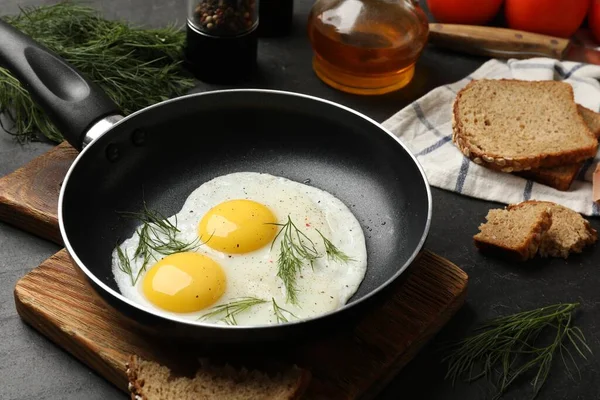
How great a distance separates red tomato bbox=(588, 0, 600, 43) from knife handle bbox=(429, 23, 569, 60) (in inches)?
8.6

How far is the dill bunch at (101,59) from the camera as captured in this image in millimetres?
2686

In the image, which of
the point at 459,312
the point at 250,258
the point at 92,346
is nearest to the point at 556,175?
the point at 459,312

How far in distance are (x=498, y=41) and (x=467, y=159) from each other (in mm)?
707

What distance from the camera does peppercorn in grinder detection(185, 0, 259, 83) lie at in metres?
2.86

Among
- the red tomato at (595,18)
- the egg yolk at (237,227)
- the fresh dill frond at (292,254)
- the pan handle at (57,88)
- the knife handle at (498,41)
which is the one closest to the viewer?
the fresh dill frond at (292,254)

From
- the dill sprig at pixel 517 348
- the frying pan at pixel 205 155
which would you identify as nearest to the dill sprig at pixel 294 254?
the frying pan at pixel 205 155

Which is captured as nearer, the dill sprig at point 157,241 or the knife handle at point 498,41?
the dill sprig at point 157,241

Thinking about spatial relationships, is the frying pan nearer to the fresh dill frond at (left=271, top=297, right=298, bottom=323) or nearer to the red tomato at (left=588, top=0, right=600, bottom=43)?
the fresh dill frond at (left=271, top=297, right=298, bottom=323)

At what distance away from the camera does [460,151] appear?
2.78m

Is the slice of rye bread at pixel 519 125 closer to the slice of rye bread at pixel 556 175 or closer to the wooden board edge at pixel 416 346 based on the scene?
the slice of rye bread at pixel 556 175

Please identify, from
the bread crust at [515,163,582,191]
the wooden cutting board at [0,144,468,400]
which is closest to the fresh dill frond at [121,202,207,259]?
the wooden cutting board at [0,144,468,400]

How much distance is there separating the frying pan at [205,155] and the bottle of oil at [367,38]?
0.56 metres

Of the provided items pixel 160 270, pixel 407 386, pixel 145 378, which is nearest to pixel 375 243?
pixel 407 386

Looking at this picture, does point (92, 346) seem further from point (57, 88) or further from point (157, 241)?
point (57, 88)
